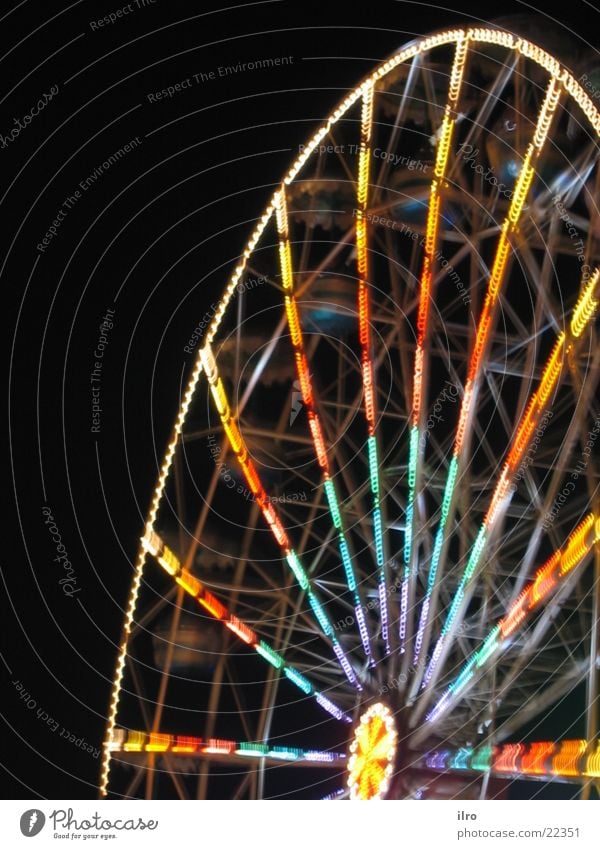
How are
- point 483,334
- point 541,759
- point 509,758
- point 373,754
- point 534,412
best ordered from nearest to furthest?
1. point 541,759
2. point 509,758
3. point 534,412
4. point 483,334
5. point 373,754

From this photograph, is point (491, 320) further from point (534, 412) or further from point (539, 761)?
point (539, 761)

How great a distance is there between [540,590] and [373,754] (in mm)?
1243

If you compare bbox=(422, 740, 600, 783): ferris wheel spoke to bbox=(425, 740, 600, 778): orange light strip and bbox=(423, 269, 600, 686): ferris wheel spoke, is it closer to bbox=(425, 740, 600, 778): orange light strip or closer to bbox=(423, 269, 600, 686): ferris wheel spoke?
bbox=(425, 740, 600, 778): orange light strip

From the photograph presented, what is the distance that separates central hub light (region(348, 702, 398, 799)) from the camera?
4602 mm

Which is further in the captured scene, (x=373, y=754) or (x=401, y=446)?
(x=401, y=446)

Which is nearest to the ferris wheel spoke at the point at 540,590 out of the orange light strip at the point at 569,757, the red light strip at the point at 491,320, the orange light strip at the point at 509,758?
the red light strip at the point at 491,320

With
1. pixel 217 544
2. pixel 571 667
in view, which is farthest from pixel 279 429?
pixel 571 667

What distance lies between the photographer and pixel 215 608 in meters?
4.51

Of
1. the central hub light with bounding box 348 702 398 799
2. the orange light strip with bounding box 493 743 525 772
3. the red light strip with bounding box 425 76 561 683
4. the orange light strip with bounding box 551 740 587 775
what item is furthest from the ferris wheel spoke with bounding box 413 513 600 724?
the orange light strip with bounding box 551 740 587 775

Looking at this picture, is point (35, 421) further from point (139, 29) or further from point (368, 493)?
point (368, 493)

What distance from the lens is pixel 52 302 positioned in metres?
3.38

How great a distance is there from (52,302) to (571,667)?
285 cm

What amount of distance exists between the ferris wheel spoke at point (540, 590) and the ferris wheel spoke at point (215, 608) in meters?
0.72

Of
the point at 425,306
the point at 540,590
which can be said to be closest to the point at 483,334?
the point at 425,306
